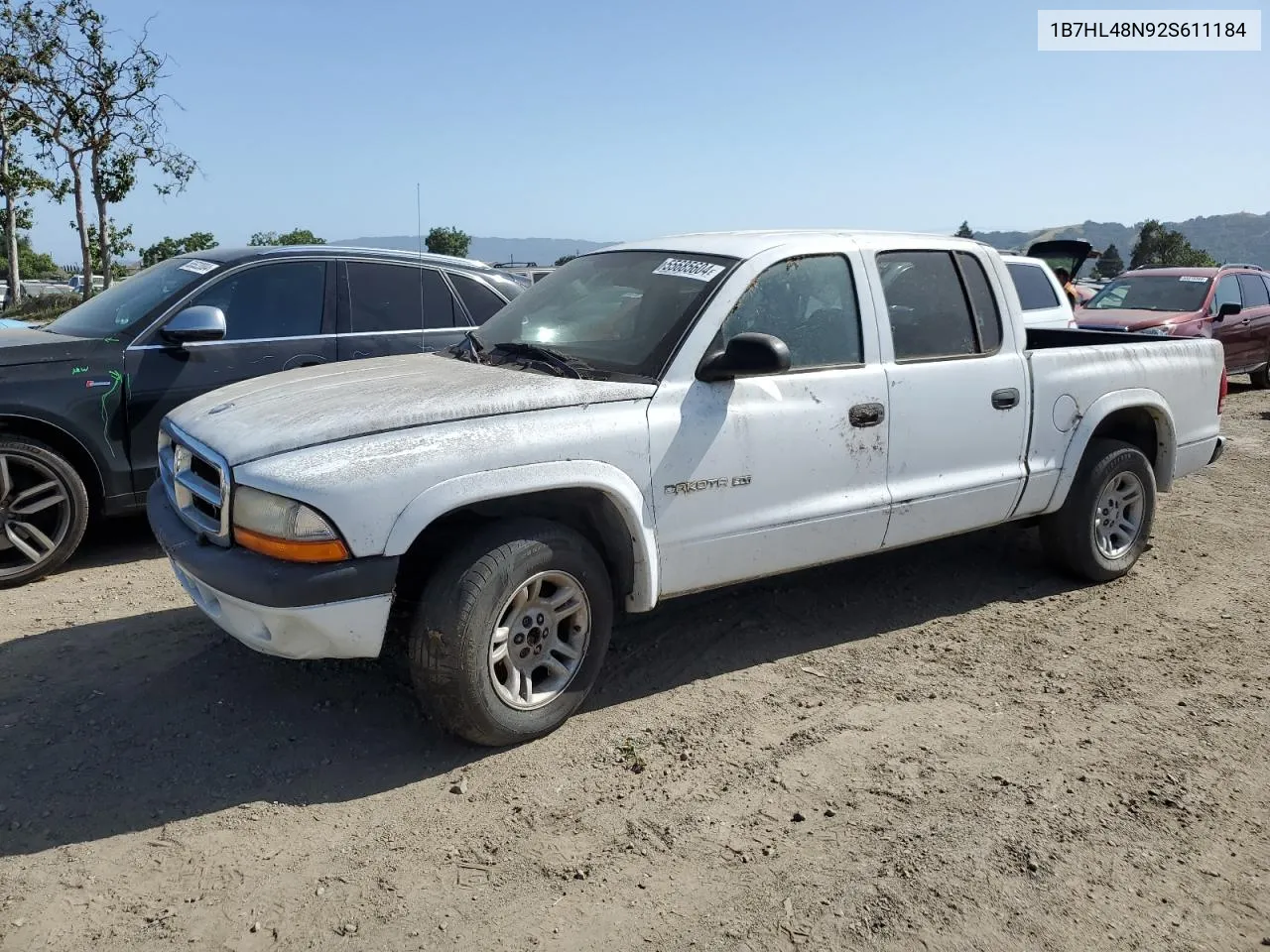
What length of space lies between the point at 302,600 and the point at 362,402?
83 centimetres

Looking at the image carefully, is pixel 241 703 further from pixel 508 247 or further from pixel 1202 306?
pixel 1202 306

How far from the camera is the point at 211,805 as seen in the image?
3.26 m

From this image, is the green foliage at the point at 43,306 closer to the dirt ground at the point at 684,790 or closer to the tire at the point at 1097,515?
the dirt ground at the point at 684,790

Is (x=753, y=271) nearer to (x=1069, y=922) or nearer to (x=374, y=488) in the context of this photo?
(x=374, y=488)

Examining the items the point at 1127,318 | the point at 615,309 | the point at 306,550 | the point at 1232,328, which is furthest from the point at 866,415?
the point at 1232,328

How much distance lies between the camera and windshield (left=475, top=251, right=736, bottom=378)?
4020 mm

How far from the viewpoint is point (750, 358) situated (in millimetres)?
3775

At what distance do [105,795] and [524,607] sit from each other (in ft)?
4.92

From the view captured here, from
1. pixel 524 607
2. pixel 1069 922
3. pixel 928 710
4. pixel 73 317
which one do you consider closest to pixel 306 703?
pixel 524 607

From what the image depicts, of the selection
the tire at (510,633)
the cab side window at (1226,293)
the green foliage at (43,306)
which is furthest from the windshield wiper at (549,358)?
the green foliage at (43,306)

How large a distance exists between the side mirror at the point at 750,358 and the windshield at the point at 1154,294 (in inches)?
443

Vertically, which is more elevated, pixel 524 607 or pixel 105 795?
pixel 524 607

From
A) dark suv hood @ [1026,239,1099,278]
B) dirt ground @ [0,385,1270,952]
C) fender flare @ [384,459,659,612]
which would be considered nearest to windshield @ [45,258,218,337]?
dirt ground @ [0,385,1270,952]

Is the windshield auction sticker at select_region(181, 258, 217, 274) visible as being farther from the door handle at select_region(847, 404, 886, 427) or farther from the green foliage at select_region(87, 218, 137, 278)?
the green foliage at select_region(87, 218, 137, 278)
